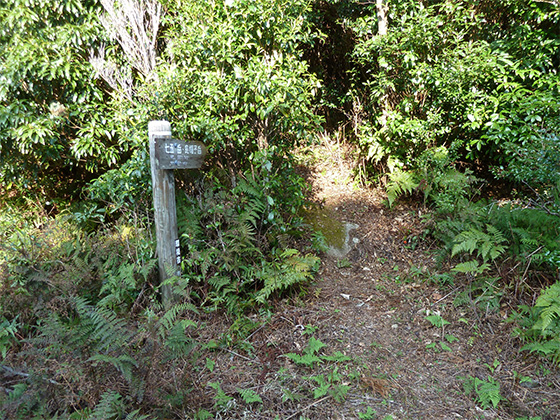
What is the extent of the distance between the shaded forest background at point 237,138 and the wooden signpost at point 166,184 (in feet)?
0.61

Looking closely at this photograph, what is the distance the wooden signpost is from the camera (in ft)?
11.2

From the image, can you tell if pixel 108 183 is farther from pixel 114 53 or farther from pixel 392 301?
pixel 392 301

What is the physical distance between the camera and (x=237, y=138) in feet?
14.3

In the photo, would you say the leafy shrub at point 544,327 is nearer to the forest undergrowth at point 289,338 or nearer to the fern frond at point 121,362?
the forest undergrowth at point 289,338

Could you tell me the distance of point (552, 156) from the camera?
362cm

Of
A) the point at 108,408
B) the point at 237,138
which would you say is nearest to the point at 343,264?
the point at 237,138

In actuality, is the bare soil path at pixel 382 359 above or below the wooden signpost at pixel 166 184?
Result: below

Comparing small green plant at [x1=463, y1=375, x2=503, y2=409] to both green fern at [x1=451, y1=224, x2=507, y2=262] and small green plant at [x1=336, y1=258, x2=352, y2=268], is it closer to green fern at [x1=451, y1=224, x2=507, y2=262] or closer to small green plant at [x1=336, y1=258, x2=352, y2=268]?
green fern at [x1=451, y1=224, x2=507, y2=262]

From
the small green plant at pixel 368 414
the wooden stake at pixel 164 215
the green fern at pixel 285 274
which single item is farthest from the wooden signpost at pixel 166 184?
the small green plant at pixel 368 414

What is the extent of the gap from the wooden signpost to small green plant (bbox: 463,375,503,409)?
281cm

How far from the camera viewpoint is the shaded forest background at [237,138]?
365 centimetres

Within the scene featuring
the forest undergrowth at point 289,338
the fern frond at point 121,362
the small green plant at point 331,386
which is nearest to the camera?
the fern frond at point 121,362

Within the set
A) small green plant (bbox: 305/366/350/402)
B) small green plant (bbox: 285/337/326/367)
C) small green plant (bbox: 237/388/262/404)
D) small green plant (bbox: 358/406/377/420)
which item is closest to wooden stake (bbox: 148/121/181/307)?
small green plant (bbox: 237/388/262/404)

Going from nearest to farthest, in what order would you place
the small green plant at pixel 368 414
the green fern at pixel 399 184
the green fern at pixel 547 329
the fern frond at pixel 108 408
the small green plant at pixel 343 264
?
1. the fern frond at pixel 108 408
2. the small green plant at pixel 368 414
3. the green fern at pixel 547 329
4. the small green plant at pixel 343 264
5. the green fern at pixel 399 184
